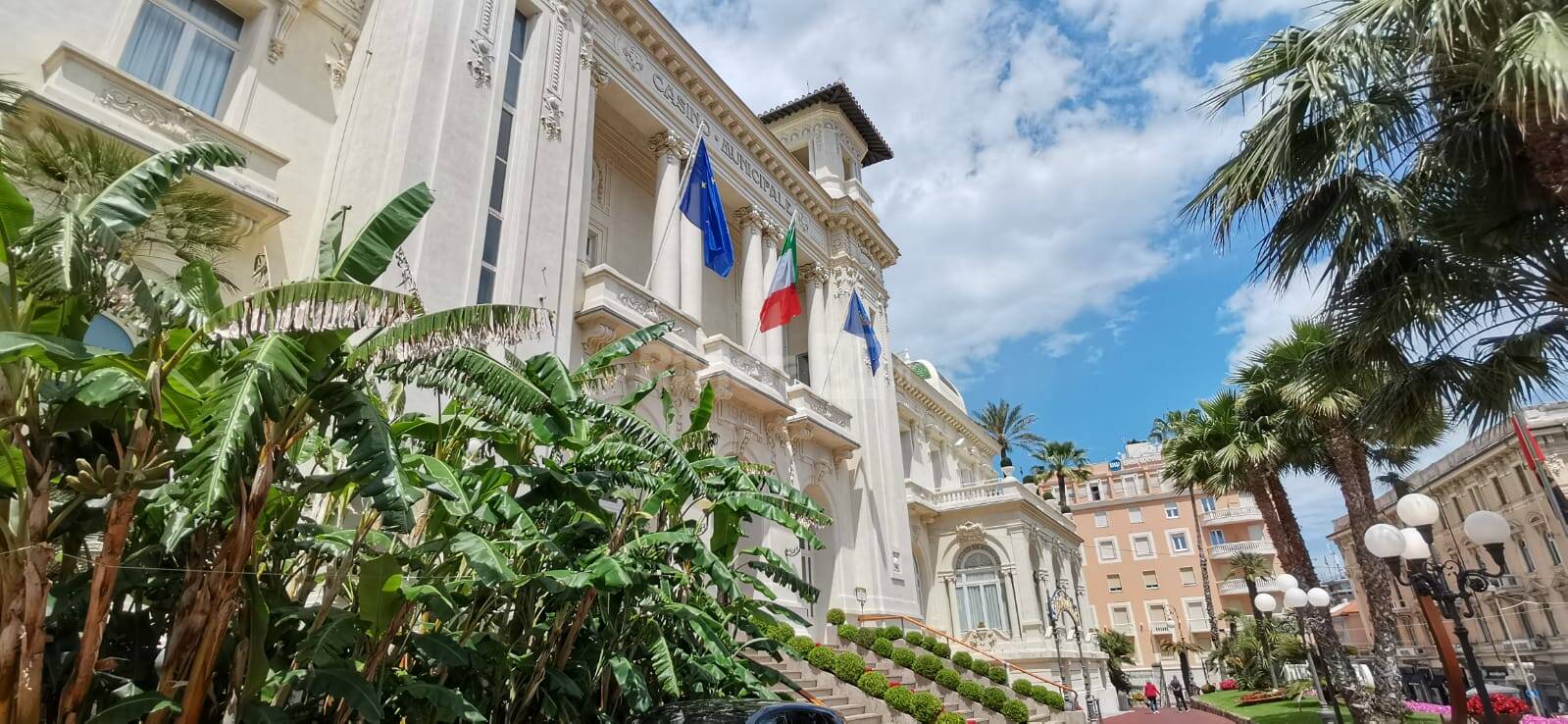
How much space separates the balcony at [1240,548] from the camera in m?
60.2

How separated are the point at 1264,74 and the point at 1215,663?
47.0 metres

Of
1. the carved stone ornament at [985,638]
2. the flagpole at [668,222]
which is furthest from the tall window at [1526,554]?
the flagpole at [668,222]

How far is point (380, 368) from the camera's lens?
581cm

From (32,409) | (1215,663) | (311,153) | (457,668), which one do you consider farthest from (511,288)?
(1215,663)

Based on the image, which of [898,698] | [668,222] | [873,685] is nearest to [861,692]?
[873,685]

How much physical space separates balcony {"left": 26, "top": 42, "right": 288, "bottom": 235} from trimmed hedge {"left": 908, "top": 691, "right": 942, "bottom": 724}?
493 inches

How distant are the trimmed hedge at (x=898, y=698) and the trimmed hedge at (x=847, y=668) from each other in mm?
635

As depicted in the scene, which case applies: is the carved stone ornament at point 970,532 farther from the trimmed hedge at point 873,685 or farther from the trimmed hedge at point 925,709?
the trimmed hedge at point 925,709

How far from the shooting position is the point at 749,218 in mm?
21656

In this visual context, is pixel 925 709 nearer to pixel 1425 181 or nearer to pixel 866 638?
pixel 866 638

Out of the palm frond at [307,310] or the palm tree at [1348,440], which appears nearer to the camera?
the palm frond at [307,310]

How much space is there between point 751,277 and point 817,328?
155 inches

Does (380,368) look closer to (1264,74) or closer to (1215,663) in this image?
(1264,74)

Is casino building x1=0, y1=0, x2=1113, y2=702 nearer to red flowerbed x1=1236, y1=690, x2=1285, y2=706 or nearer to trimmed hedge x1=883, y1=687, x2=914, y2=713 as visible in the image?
trimmed hedge x1=883, y1=687, x2=914, y2=713
